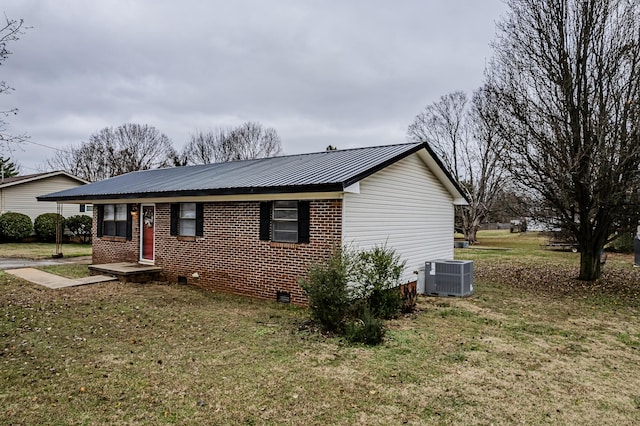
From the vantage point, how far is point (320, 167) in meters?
9.95

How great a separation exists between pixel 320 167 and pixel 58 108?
26.4m

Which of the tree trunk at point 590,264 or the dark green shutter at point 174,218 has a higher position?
the dark green shutter at point 174,218

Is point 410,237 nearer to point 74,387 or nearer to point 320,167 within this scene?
point 320,167

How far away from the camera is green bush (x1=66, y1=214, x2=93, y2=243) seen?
81.9 ft

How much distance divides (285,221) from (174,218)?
4.22m

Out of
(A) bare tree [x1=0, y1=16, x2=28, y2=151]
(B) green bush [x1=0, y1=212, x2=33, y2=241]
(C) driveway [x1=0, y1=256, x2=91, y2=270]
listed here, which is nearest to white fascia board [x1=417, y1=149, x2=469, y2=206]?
(A) bare tree [x1=0, y1=16, x2=28, y2=151]

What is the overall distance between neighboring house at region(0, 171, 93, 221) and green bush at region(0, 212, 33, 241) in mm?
1232

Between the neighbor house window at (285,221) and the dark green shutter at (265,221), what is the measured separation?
0.32 ft

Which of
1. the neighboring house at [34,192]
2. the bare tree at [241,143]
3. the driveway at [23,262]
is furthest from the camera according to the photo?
the bare tree at [241,143]

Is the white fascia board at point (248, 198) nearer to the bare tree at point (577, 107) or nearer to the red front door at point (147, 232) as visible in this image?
the red front door at point (147, 232)

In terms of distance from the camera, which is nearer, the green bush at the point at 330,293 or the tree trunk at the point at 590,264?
the green bush at the point at 330,293

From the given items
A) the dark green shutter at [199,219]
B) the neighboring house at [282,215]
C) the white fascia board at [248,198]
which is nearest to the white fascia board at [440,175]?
the neighboring house at [282,215]

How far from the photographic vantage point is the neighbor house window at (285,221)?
8977mm

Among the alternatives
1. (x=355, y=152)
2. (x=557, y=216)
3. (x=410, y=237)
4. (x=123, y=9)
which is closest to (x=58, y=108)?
(x=123, y=9)
